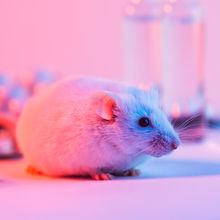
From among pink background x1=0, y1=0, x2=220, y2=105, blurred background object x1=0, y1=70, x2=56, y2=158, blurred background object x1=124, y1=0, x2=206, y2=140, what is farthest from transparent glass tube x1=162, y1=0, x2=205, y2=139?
pink background x1=0, y1=0, x2=220, y2=105

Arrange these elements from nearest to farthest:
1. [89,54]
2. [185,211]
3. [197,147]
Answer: [185,211]
[197,147]
[89,54]

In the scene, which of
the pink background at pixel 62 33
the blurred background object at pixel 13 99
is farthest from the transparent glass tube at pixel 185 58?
the pink background at pixel 62 33

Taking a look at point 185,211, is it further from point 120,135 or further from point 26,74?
point 26,74

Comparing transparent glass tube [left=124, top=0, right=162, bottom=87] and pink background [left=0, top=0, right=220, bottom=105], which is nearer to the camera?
transparent glass tube [left=124, top=0, right=162, bottom=87]

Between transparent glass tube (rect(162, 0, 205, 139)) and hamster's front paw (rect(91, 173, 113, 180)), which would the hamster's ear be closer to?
hamster's front paw (rect(91, 173, 113, 180))

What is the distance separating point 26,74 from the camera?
1.85 meters

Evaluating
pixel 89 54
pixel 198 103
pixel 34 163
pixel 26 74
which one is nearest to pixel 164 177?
pixel 34 163

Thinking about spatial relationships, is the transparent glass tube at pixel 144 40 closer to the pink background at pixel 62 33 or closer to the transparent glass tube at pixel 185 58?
the transparent glass tube at pixel 185 58

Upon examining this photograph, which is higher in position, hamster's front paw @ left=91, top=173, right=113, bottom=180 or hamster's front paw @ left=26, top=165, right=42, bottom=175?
hamster's front paw @ left=26, top=165, right=42, bottom=175

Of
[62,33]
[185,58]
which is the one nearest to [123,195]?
[185,58]

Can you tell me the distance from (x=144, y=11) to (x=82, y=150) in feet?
2.49

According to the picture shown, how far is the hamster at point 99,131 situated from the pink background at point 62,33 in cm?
106

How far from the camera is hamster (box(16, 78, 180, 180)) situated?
1052 millimetres

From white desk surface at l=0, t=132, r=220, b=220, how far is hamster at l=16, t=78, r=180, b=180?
0.11ft
